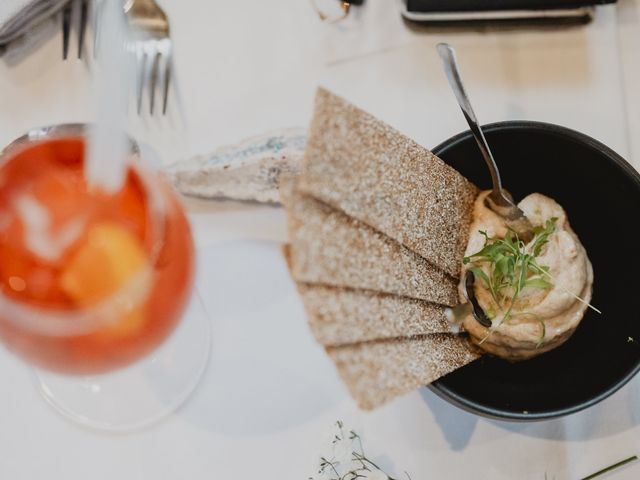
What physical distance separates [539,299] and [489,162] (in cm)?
14

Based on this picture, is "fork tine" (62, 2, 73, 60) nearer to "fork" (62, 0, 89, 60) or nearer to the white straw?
"fork" (62, 0, 89, 60)

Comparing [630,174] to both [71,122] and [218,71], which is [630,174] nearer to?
[218,71]

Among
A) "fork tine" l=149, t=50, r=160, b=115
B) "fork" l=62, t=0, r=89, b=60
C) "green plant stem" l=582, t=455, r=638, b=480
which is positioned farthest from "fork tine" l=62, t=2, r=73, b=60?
"green plant stem" l=582, t=455, r=638, b=480

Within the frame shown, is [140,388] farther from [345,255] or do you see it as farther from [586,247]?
[586,247]

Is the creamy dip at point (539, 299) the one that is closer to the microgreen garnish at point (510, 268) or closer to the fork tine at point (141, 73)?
the microgreen garnish at point (510, 268)

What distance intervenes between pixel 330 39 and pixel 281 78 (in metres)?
0.07

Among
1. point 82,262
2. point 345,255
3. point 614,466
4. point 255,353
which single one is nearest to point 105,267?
point 82,262

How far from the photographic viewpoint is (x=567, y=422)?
2.74 feet

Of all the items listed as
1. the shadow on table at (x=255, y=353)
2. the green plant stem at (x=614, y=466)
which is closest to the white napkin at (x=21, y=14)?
the shadow on table at (x=255, y=353)

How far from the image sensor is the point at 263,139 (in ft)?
2.81

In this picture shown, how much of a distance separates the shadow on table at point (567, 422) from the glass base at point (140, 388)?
260mm

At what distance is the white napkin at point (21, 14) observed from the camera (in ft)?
2.67

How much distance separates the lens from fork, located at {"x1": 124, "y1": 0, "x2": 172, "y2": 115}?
84 cm

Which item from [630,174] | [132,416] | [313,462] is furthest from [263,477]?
[630,174]
